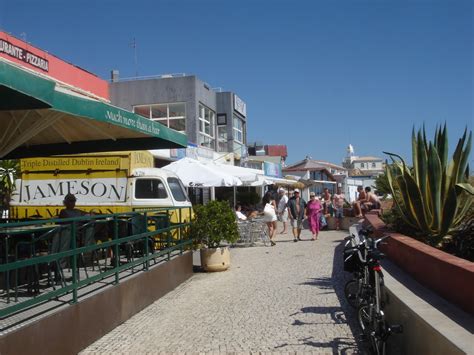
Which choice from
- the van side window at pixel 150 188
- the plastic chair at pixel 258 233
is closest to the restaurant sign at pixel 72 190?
the van side window at pixel 150 188

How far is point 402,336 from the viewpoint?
5.43 meters

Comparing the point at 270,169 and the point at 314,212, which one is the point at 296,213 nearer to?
the point at 314,212

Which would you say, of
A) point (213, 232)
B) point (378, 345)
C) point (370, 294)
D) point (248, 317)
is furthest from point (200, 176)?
point (378, 345)

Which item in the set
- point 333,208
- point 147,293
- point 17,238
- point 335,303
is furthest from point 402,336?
point 333,208

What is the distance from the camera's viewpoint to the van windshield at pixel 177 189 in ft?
44.1

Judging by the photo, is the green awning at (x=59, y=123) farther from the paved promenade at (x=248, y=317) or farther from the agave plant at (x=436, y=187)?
the agave plant at (x=436, y=187)

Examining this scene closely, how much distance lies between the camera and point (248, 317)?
727cm

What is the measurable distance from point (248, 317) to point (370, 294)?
2.11m

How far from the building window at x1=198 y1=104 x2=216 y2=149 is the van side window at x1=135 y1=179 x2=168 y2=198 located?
47.5 ft

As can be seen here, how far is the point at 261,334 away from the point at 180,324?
3.98 ft

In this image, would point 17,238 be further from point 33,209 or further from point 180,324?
point 33,209

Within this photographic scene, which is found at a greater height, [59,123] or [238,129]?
[238,129]

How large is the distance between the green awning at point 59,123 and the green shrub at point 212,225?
150 cm

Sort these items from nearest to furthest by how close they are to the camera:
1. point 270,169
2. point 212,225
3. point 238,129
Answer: point 212,225 → point 238,129 → point 270,169
